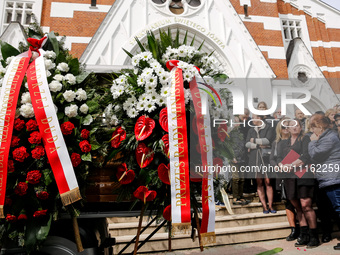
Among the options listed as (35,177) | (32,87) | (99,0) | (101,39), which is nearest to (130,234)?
(35,177)

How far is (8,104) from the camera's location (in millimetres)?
2096

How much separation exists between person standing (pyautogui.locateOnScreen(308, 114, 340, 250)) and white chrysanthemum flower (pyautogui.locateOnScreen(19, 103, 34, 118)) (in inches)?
147

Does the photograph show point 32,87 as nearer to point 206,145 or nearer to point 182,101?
point 182,101

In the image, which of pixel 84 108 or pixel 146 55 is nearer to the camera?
pixel 84 108

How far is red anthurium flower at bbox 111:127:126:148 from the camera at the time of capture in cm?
219

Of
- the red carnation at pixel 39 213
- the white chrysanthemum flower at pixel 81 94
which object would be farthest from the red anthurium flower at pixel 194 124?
the red carnation at pixel 39 213

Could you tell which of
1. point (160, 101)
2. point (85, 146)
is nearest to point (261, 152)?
point (160, 101)

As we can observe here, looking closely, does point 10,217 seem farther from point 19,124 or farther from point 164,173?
point 164,173

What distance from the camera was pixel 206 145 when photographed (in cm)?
217

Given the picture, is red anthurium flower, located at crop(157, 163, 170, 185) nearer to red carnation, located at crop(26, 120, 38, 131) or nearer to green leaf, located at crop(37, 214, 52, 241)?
green leaf, located at crop(37, 214, 52, 241)

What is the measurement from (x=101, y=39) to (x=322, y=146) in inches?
338

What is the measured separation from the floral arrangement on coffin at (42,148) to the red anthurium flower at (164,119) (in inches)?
22.5

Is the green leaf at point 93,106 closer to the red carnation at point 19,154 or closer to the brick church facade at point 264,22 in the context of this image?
the red carnation at point 19,154

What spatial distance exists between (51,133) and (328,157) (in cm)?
371
